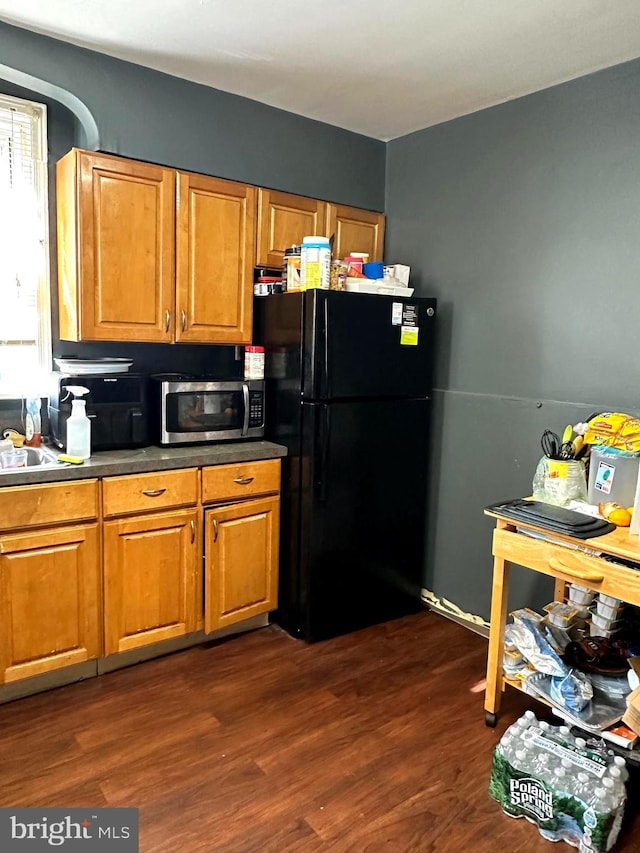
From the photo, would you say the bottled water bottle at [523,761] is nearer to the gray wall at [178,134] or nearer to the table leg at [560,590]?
the table leg at [560,590]

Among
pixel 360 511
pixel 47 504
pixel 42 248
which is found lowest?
pixel 360 511

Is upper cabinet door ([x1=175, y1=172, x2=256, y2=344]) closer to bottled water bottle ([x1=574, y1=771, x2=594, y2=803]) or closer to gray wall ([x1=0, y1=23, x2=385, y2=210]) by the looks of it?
gray wall ([x1=0, y1=23, x2=385, y2=210])

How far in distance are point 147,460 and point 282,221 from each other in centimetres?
134

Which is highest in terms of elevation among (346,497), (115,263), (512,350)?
(115,263)

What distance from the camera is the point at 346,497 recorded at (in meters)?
2.81

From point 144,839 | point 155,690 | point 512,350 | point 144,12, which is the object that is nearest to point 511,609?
point 512,350

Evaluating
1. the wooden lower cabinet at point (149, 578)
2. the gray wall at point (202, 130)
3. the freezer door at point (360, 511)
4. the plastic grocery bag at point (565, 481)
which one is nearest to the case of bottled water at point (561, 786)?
the plastic grocery bag at point (565, 481)

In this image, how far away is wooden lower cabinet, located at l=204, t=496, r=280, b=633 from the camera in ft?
8.77

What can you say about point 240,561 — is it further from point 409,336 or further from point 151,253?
point 151,253

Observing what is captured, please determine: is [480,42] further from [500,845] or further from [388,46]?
[500,845]

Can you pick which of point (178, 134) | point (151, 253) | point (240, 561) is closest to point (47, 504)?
point (240, 561)

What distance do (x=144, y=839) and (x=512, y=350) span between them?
2.28 meters

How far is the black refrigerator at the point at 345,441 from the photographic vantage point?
8.79 feet

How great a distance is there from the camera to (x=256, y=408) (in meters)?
2.87
